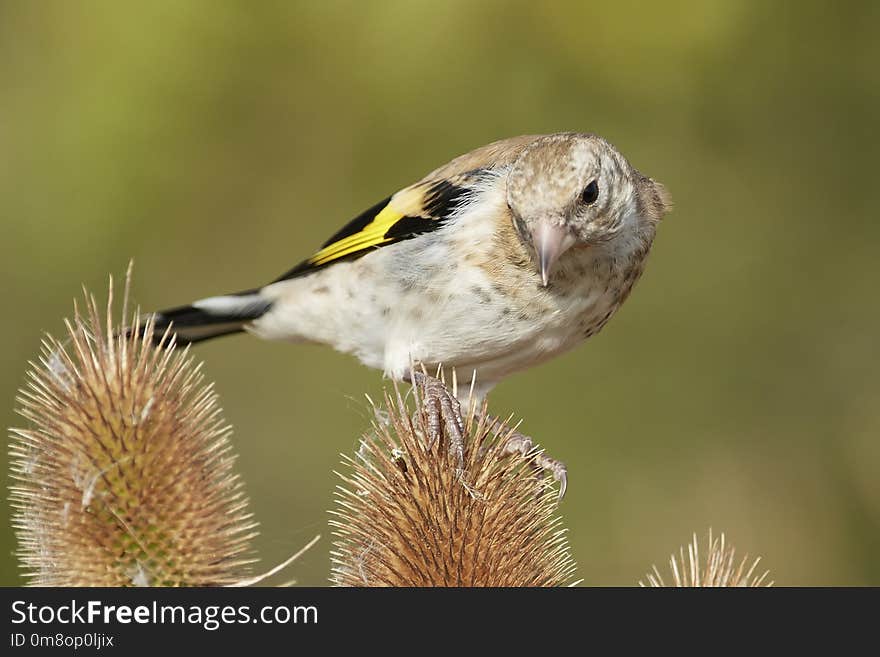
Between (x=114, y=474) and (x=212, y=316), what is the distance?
2.00 meters

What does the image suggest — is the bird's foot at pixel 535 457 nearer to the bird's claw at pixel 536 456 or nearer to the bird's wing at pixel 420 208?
the bird's claw at pixel 536 456

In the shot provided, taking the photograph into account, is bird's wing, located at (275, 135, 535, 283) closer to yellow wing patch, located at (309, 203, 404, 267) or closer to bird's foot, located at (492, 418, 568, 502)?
yellow wing patch, located at (309, 203, 404, 267)

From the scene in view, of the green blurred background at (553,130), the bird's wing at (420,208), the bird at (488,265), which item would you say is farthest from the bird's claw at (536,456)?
the green blurred background at (553,130)

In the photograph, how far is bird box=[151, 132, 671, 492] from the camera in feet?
11.7

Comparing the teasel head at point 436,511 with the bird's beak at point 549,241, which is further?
the bird's beak at point 549,241

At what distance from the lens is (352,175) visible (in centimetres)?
602

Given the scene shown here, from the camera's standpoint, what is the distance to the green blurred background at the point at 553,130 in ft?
18.7

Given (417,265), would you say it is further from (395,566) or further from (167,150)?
(167,150)

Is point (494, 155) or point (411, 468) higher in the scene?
point (494, 155)

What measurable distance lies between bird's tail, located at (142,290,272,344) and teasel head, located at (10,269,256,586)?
5.44 feet

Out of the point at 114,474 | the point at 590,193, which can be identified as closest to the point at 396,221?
the point at 590,193

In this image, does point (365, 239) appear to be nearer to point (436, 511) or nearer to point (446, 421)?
point (446, 421)

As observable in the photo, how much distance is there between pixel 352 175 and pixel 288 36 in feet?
2.69

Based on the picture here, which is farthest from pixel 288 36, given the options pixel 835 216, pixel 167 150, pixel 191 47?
pixel 835 216
